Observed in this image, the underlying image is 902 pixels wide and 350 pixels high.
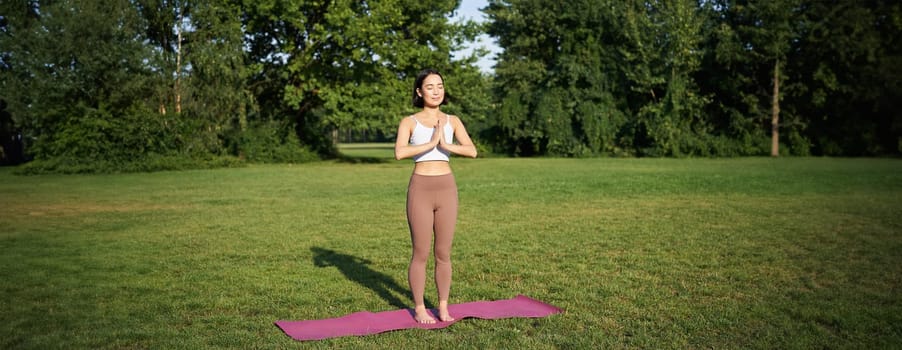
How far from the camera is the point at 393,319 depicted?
18.7 feet

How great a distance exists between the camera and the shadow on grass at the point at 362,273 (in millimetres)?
6852

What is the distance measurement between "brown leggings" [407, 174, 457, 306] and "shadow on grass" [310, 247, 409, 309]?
827mm

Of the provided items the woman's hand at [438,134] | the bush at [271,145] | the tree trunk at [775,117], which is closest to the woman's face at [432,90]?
the woman's hand at [438,134]

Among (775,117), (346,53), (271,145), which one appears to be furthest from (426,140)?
(775,117)

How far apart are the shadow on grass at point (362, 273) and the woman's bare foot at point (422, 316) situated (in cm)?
68

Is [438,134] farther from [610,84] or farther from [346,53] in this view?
[610,84]

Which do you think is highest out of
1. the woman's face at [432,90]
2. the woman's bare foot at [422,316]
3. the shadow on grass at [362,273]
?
the woman's face at [432,90]

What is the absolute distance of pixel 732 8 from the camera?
42125 mm

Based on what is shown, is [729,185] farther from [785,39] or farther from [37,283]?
[785,39]

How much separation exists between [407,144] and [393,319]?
150 cm

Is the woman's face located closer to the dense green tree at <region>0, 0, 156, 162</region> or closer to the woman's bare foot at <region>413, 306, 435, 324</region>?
the woman's bare foot at <region>413, 306, 435, 324</region>

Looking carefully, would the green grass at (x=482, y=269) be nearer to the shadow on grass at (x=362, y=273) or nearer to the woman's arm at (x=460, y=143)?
the shadow on grass at (x=362, y=273)

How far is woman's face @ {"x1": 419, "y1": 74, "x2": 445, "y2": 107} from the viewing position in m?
5.47

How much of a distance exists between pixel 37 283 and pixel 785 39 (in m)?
42.1
